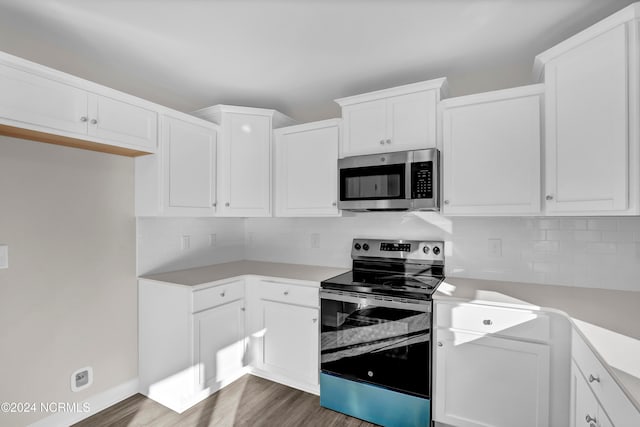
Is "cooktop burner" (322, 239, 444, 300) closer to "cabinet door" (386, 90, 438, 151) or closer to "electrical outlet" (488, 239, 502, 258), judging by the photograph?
"electrical outlet" (488, 239, 502, 258)

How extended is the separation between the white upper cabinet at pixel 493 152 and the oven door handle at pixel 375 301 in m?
0.68

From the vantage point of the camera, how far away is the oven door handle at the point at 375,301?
6.20 feet

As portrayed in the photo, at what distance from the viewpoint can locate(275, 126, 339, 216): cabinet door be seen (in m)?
2.55

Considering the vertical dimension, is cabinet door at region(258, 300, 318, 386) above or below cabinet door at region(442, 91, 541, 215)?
below

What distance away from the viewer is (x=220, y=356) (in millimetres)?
2396

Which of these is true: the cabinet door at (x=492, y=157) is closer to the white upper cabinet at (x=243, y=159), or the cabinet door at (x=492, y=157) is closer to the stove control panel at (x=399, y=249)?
the stove control panel at (x=399, y=249)

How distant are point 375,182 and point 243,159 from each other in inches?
46.4

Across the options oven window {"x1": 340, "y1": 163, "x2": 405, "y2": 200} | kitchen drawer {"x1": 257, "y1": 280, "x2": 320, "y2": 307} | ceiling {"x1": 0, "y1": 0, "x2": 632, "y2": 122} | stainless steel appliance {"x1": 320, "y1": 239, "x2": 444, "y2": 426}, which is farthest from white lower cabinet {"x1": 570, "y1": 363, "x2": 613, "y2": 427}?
ceiling {"x1": 0, "y1": 0, "x2": 632, "y2": 122}

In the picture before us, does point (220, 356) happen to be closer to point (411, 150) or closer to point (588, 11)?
point (411, 150)

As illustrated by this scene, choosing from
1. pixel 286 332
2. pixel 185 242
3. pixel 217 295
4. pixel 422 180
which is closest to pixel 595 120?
pixel 422 180

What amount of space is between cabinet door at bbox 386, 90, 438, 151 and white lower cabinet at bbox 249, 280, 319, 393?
4.17 feet

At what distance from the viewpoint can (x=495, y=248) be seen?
7.52 ft

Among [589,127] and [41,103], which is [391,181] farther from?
[41,103]

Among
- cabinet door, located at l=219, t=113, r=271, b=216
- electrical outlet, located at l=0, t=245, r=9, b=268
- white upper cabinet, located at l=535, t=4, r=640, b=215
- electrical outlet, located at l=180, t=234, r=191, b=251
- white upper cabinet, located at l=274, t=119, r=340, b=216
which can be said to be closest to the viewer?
white upper cabinet, located at l=535, t=4, r=640, b=215
